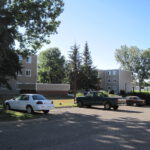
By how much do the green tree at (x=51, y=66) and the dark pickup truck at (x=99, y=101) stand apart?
158 feet

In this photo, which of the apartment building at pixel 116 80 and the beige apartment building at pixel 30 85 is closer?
the beige apartment building at pixel 30 85

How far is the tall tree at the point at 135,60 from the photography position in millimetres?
85125

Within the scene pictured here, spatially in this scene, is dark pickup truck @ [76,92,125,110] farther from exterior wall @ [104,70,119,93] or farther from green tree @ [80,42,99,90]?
exterior wall @ [104,70,119,93]

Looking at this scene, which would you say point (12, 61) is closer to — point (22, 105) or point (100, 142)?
point (22, 105)

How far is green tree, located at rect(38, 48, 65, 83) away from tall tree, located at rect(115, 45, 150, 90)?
25546 millimetres

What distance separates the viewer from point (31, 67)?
48.9m

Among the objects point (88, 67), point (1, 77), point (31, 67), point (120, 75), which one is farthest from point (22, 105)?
point (120, 75)

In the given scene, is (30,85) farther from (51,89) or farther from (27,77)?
(51,89)

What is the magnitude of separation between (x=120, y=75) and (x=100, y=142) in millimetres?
70865

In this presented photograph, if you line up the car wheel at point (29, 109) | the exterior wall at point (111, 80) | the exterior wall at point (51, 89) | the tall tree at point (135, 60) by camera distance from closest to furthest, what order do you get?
1. the car wheel at point (29, 109)
2. the exterior wall at point (51, 89)
3. the exterior wall at point (111, 80)
4. the tall tree at point (135, 60)

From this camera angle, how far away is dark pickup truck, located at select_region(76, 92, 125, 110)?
76.2 ft

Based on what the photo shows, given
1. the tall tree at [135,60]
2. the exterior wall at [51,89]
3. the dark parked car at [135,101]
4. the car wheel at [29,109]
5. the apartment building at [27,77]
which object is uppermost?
the tall tree at [135,60]

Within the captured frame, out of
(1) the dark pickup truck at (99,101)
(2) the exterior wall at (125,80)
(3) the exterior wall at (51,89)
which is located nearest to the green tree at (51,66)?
(2) the exterior wall at (125,80)

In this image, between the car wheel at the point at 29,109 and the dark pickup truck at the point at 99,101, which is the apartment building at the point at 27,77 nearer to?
the dark pickup truck at the point at 99,101
